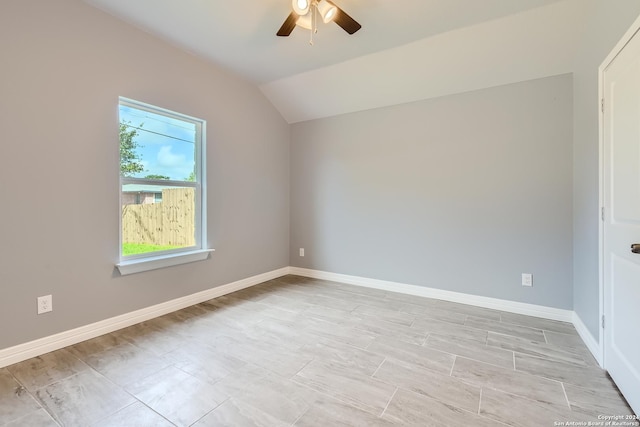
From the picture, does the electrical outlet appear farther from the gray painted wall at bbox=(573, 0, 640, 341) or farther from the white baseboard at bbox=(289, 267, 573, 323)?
the gray painted wall at bbox=(573, 0, 640, 341)

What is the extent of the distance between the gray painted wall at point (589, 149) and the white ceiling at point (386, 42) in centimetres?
27

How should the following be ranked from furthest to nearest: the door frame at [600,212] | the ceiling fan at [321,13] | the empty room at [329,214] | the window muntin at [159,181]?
the window muntin at [159,181], the ceiling fan at [321,13], the door frame at [600,212], the empty room at [329,214]

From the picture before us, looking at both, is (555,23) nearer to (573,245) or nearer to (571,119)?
(571,119)

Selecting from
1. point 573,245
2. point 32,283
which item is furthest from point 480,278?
point 32,283

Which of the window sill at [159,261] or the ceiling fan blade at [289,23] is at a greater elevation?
the ceiling fan blade at [289,23]

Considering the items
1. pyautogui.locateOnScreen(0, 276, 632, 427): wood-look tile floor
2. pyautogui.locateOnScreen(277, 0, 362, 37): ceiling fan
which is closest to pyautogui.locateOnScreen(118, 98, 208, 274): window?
pyautogui.locateOnScreen(0, 276, 632, 427): wood-look tile floor

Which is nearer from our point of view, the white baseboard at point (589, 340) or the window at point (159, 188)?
the white baseboard at point (589, 340)

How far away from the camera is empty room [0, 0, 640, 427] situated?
1.65m

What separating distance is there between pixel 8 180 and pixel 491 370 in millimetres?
3491

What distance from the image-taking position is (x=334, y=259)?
4.09 meters

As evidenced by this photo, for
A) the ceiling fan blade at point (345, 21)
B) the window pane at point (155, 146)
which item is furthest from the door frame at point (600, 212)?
the window pane at point (155, 146)

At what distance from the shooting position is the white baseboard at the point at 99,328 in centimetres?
201

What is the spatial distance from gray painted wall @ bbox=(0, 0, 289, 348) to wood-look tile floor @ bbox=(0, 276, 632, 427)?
36 cm

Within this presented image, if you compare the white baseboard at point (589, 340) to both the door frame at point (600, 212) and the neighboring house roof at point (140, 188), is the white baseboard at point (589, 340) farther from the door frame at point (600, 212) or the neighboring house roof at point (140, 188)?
the neighboring house roof at point (140, 188)
